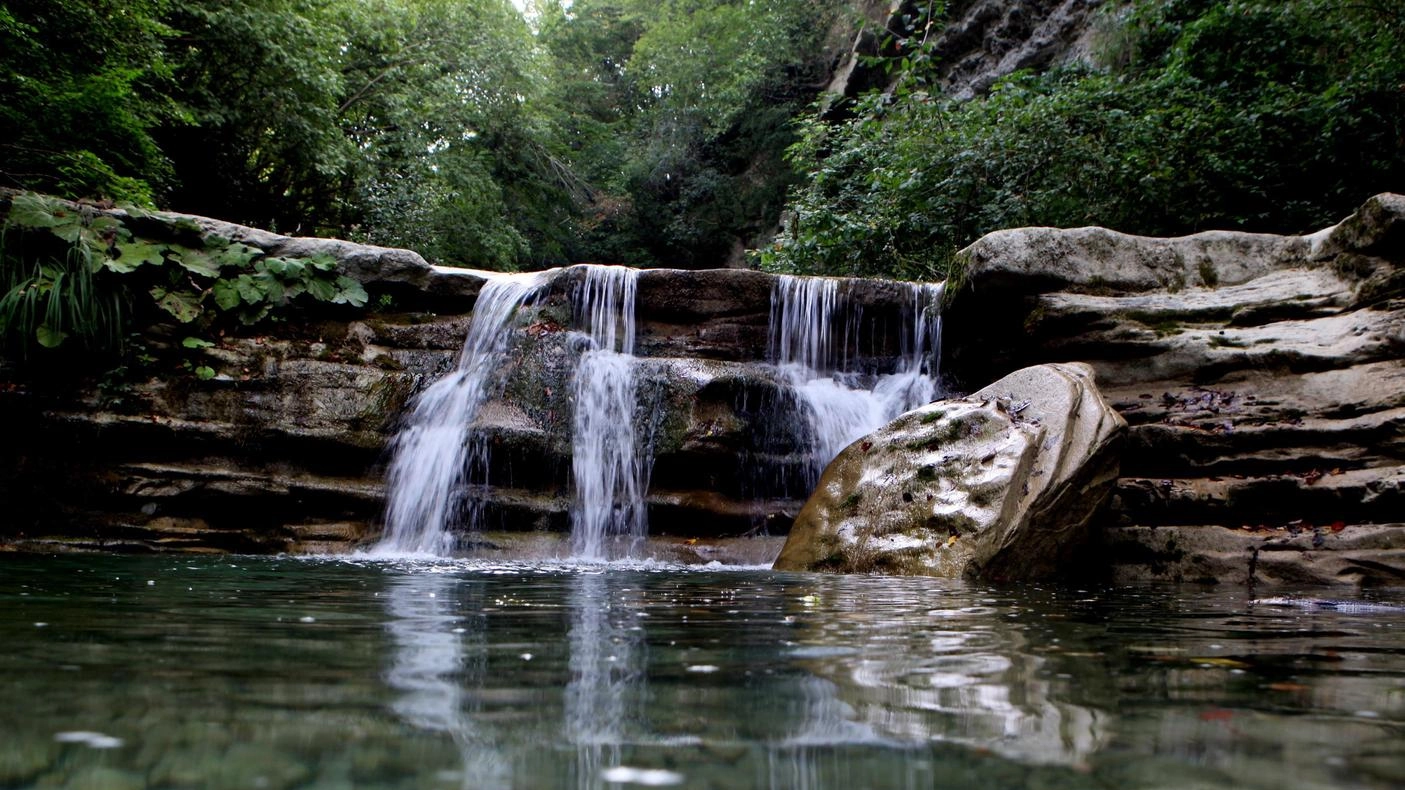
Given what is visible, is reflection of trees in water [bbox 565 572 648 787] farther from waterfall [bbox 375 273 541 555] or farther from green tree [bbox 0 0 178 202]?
green tree [bbox 0 0 178 202]

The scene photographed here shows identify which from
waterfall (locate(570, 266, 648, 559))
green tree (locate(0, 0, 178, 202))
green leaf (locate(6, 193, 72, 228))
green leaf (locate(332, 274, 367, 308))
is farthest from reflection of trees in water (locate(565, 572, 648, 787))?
green tree (locate(0, 0, 178, 202))

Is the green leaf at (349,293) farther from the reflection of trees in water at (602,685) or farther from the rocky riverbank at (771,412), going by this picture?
the reflection of trees in water at (602,685)

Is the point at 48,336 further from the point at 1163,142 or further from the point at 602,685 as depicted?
the point at 1163,142

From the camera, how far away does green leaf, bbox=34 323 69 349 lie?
7.72 m

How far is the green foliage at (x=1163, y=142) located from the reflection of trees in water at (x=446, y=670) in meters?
10.3

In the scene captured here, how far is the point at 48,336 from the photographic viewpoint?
25.5ft

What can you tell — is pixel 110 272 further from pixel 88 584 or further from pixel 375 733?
pixel 375 733

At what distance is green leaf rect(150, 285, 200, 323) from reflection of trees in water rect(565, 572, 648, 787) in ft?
22.6

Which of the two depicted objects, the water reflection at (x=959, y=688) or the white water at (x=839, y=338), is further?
the white water at (x=839, y=338)

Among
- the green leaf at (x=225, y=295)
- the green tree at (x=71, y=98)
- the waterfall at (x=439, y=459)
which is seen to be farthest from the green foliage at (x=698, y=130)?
the green leaf at (x=225, y=295)

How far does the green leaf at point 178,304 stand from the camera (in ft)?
27.8

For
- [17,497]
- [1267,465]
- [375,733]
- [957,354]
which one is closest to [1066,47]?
[957,354]

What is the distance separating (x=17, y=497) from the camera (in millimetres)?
7602

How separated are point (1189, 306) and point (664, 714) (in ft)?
25.2
